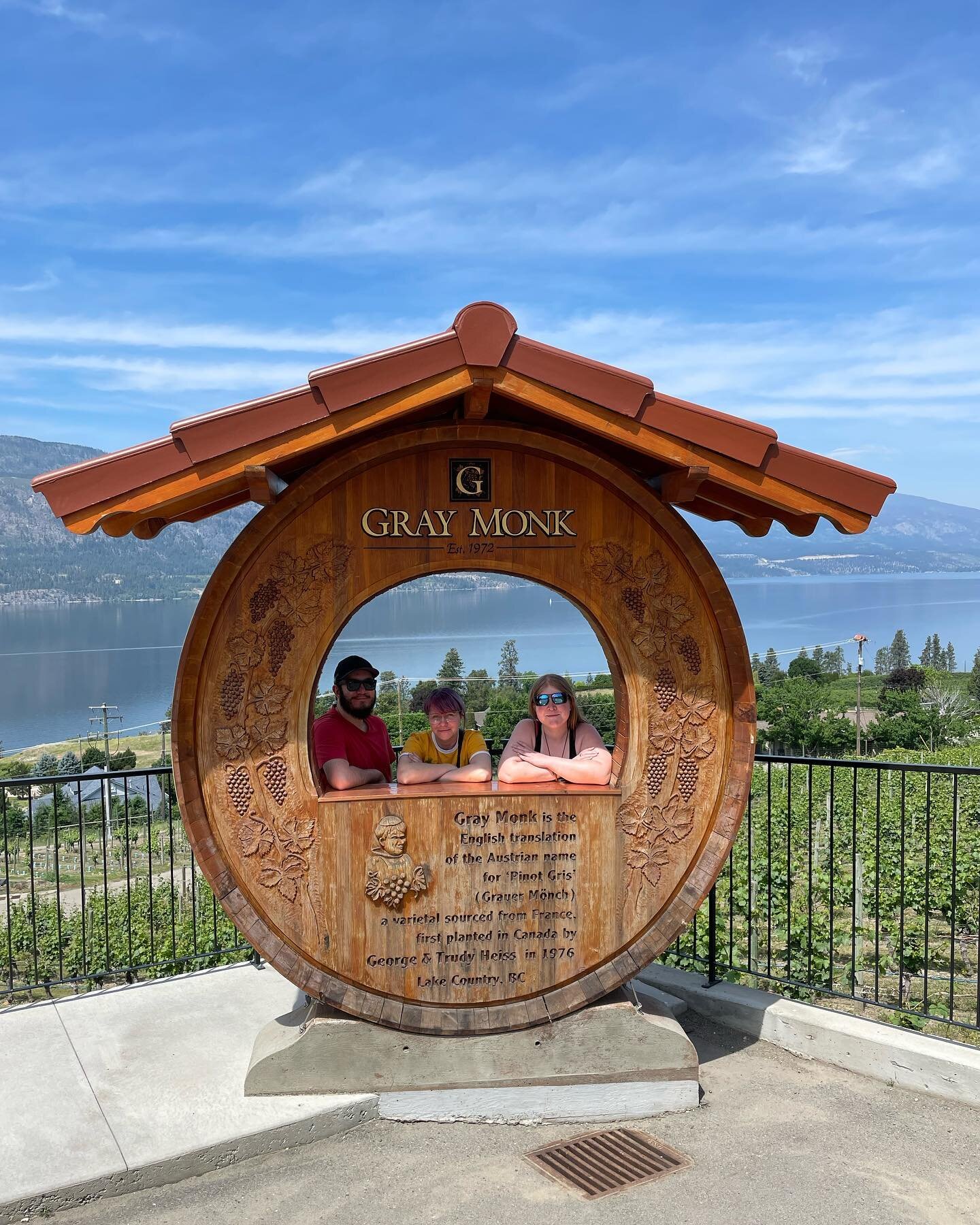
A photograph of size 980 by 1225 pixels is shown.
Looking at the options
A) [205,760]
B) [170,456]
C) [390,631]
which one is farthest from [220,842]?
[390,631]

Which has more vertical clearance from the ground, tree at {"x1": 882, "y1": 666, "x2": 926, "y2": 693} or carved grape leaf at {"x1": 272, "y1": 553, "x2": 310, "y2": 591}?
carved grape leaf at {"x1": 272, "y1": 553, "x2": 310, "y2": 591}

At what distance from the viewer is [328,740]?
5.05 metres

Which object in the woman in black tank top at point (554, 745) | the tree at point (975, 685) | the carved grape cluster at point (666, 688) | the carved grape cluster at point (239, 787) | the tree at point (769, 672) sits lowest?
the tree at point (975, 685)

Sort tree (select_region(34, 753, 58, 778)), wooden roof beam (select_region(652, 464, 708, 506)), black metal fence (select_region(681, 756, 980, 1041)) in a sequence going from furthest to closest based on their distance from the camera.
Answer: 1. tree (select_region(34, 753, 58, 778))
2. black metal fence (select_region(681, 756, 980, 1041))
3. wooden roof beam (select_region(652, 464, 708, 506))

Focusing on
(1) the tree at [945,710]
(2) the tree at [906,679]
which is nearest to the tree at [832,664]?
(1) the tree at [945,710]

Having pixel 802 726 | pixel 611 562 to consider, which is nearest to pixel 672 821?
pixel 611 562

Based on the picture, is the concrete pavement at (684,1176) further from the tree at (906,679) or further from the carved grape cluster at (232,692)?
the tree at (906,679)

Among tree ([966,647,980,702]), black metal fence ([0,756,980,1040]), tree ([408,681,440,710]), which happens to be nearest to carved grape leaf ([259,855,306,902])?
black metal fence ([0,756,980,1040])

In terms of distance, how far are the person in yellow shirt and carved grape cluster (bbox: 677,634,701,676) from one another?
3.56 feet

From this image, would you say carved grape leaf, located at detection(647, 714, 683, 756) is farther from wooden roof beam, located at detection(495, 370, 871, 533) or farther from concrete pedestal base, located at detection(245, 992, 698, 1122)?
concrete pedestal base, located at detection(245, 992, 698, 1122)

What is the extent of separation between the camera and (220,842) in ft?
15.2

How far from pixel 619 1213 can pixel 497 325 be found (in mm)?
3663

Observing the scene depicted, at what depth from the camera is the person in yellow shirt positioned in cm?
485

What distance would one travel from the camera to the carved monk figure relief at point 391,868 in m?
4.66
